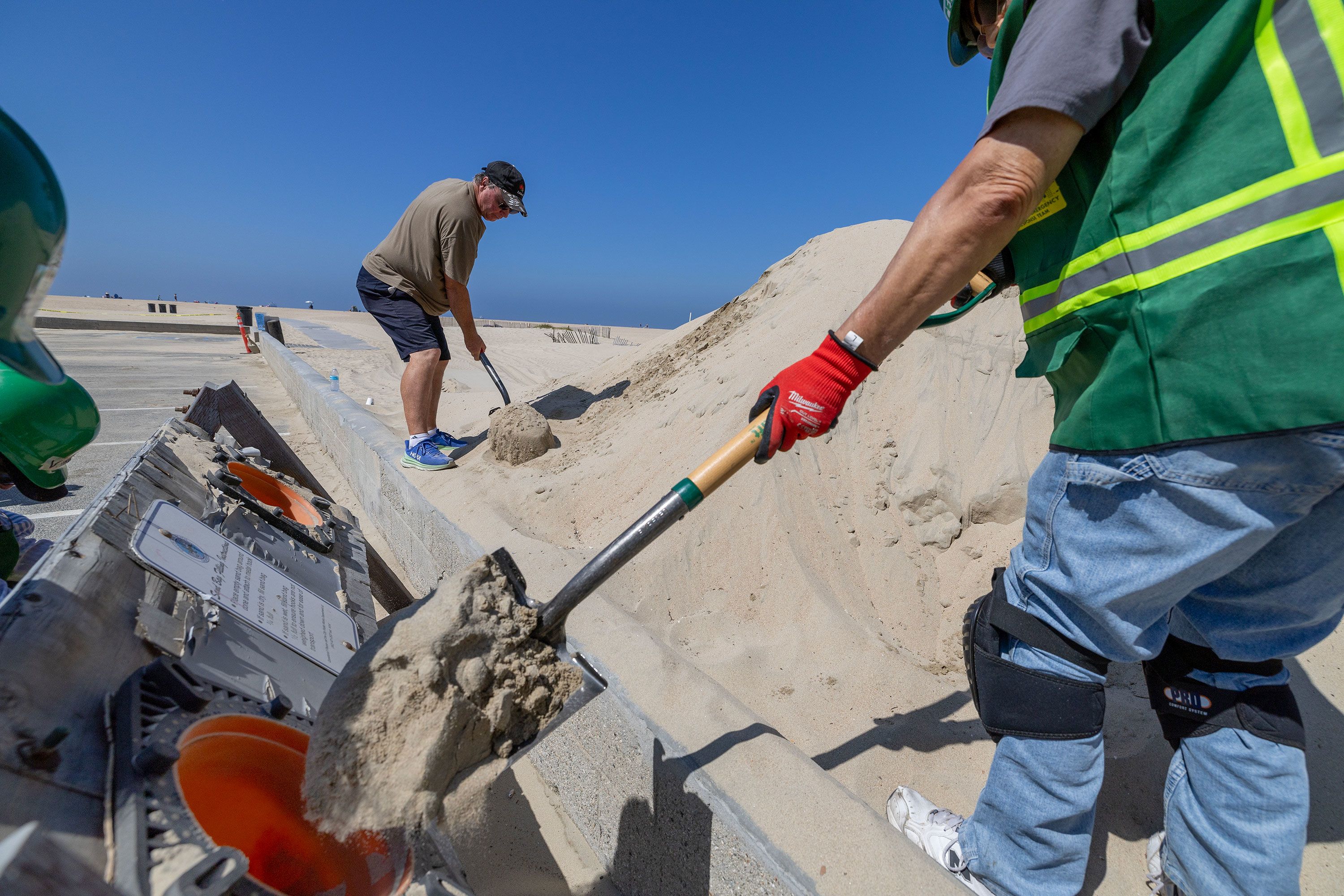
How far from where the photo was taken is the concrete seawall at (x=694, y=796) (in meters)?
1.00

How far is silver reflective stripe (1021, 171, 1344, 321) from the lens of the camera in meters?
0.75

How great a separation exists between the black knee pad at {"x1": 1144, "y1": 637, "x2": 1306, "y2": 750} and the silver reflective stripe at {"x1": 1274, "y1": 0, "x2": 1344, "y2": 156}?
89 centimetres

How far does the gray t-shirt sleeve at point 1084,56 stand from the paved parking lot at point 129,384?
4.64 meters

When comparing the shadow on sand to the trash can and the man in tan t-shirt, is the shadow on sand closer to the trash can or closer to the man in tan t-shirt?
the man in tan t-shirt

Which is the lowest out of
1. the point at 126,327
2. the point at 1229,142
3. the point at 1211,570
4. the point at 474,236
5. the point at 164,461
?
the point at 1211,570

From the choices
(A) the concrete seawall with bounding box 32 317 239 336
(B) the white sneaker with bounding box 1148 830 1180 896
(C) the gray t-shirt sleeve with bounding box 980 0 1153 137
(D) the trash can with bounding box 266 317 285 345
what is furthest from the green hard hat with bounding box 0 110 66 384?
(A) the concrete seawall with bounding box 32 317 239 336

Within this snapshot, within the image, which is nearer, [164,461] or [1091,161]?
[1091,161]

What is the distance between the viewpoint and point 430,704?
1090 millimetres

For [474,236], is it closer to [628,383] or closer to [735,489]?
[628,383]

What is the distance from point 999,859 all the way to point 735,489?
149 cm

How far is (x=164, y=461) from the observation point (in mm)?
1926

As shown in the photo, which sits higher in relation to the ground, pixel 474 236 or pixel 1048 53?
pixel 474 236

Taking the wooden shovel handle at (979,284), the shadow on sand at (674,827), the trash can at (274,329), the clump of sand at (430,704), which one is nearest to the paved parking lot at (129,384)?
the trash can at (274,329)

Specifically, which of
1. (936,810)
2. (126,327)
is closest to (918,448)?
(936,810)
